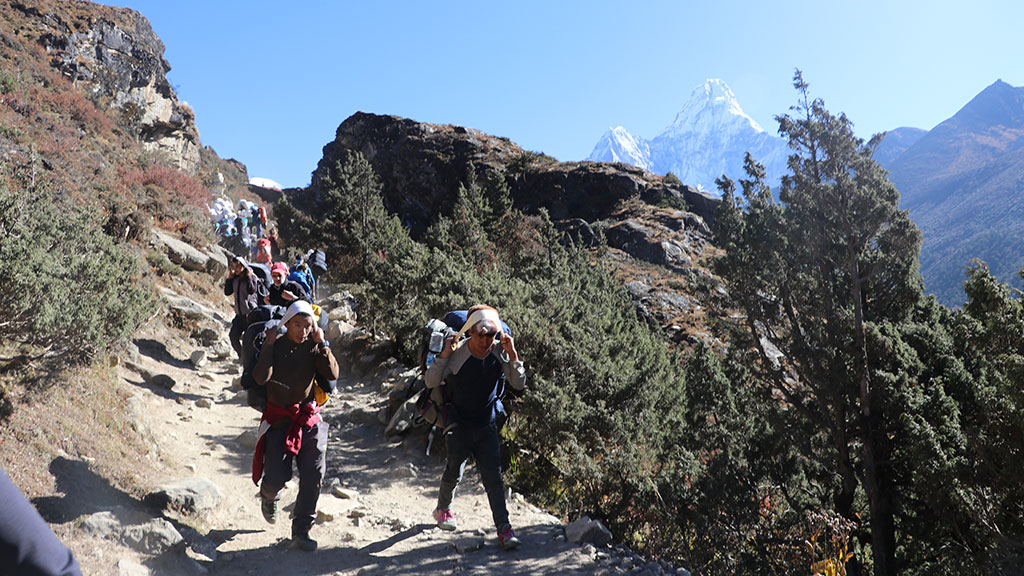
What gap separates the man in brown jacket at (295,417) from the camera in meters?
3.88

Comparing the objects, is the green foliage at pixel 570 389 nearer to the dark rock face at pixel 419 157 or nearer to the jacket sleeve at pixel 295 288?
the jacket sleeve at pixel 295 288

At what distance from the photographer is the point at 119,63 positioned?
110ft

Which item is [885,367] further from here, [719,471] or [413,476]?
[413,476]

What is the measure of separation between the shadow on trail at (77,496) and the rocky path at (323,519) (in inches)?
1.4

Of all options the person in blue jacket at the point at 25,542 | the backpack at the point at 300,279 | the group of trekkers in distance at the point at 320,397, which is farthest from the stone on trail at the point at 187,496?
the person in blue jacket at the point at 25,542

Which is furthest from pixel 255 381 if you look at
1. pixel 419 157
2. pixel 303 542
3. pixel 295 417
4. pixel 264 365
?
pixel 419 157

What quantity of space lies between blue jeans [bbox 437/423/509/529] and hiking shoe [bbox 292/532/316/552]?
1.10m

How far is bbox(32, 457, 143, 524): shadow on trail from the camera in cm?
327

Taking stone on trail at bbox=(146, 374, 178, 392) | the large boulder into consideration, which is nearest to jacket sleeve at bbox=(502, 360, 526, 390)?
stone on trail at bbox=(146, 374, 178, 392)

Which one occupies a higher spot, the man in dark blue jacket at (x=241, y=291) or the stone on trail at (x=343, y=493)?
the man in dark blue jacket at (x=241, y=291)

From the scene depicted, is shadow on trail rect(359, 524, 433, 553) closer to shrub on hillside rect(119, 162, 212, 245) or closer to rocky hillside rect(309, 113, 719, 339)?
shrub on hillside rect(119, 162, 212, 245)

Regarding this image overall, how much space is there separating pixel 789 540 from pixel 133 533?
5852 mm

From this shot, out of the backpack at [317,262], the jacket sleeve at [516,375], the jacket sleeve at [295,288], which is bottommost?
the jacket sleeve at [516,375]

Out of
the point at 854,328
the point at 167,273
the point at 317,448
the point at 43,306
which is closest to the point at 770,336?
the point at 854,328
